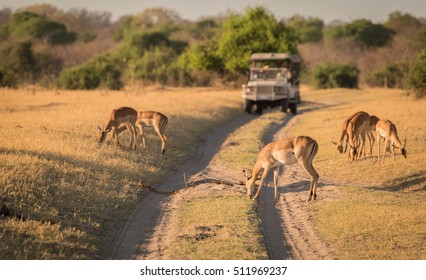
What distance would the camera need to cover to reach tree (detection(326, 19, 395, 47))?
58.1 metres

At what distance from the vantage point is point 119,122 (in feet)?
48.0

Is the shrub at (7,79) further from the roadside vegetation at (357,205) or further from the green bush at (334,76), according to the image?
the roadside vegetation at (357,205)

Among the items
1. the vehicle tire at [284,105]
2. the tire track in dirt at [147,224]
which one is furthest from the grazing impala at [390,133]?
the vehicle tire at [284,105]

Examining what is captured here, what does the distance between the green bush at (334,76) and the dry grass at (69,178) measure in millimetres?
27358

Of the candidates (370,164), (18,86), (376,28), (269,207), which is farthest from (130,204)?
(376,28)

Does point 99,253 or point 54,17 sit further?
point 54,17

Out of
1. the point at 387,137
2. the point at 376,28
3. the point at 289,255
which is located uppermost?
the point at 376,28

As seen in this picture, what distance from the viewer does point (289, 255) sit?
756 cm

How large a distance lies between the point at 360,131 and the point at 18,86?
2743cm

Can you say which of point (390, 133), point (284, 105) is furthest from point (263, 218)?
point (284, 105)

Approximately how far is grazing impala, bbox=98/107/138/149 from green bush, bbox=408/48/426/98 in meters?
17.4

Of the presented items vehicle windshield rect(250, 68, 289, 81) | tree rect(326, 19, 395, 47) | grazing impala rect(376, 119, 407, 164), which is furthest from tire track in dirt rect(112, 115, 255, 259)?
tree rect(326, 19, 395, 47)

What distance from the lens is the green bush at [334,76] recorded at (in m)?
44.8

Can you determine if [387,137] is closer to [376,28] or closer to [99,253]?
[99,253]
